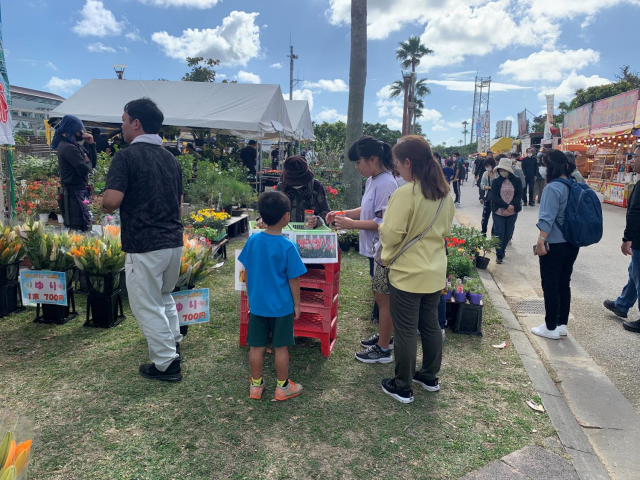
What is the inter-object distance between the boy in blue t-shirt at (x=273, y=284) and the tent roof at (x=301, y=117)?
50.5 ft

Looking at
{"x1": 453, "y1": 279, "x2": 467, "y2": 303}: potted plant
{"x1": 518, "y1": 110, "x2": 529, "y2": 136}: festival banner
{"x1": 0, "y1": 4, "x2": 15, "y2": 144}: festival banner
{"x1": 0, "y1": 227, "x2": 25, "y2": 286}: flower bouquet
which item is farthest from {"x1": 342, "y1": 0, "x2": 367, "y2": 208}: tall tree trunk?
{"x1": 518, "y1": 110, "x2": 529, "y2": 136}: festival banner

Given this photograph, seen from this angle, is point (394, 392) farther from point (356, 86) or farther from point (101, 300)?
point (356, 86)

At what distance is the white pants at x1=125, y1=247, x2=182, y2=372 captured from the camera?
308 centimetres

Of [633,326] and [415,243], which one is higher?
[415,243]

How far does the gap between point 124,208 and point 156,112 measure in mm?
718

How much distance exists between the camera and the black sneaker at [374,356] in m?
3.75

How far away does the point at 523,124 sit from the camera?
42719 millimetres

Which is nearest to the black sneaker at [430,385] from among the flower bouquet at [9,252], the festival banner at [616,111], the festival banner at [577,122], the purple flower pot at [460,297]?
the purple flower pot at [460,297]

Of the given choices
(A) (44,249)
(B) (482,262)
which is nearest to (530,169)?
(B) (482,262)

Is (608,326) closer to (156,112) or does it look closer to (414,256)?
(414,256)

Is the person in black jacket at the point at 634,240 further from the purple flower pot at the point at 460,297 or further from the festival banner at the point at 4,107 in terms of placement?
the festival banner at the point at 4,107

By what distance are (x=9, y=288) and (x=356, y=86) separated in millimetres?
7112

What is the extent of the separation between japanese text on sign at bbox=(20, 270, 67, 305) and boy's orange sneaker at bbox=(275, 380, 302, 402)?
7.55ft

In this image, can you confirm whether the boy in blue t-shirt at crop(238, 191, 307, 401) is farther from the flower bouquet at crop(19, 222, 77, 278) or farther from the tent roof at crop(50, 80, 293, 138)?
the tent roof at crop(50, 80, 293, 138)
